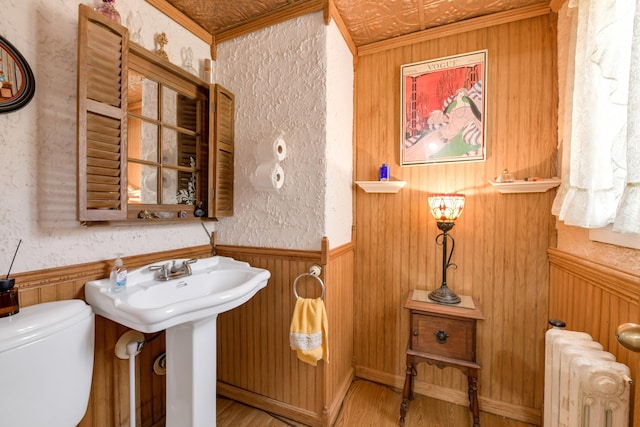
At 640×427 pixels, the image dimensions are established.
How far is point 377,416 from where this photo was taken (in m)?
1.59

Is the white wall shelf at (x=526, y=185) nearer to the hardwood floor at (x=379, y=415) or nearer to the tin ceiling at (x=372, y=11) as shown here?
the tin ceiling at (x=372, y=11)

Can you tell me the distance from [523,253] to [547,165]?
1.81 ft

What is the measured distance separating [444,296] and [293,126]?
140 centimetres

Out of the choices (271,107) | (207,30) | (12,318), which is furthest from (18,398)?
(207,30)

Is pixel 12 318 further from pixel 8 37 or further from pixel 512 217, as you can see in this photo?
pixel 512 217

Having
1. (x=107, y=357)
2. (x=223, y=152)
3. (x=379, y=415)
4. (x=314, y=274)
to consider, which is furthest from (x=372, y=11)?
(x=379, y=415)

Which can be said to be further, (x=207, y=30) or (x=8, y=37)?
(x=207, y=30)

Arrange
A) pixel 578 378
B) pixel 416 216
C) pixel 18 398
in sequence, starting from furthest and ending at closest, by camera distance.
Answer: pixel 416 216
pixel 578 378
pixel 18 398

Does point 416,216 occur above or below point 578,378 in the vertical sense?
above

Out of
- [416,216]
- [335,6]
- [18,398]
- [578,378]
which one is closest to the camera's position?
[18,398]

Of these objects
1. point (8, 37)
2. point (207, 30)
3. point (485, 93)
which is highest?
point (207, 30)

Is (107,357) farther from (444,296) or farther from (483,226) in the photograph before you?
(483,226)

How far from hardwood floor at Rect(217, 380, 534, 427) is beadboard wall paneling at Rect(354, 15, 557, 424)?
90 millimetres

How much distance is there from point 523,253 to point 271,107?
5.98 ft
